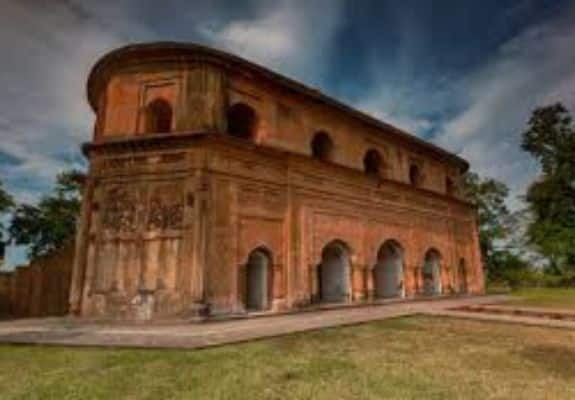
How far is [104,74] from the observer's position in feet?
42.6

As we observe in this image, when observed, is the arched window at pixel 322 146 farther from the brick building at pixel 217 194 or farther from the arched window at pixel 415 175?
the arched window at pixel 415 175

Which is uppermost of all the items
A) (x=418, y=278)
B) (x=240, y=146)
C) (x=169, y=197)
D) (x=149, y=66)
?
(x=149, y=66)

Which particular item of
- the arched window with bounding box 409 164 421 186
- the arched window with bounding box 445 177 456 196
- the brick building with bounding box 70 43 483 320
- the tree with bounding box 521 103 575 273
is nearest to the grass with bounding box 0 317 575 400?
the brick building with bounding box 70 43 483 320

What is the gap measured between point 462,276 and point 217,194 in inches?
568

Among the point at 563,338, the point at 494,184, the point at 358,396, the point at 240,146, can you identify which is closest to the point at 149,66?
the point at 240,146

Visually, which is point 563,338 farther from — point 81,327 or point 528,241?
point 528,241

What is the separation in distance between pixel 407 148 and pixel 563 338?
39.0 ft

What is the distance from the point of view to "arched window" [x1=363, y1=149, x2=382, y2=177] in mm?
17106

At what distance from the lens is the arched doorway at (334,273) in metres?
14.5

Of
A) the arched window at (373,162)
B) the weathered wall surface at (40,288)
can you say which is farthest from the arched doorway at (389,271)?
the weathered wall surface at (40,288)

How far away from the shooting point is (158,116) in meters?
12.8

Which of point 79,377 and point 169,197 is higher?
point 169,197

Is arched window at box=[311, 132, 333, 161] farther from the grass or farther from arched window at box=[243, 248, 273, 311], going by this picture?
the grass

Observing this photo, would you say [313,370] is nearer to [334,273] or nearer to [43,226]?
[334,273]
